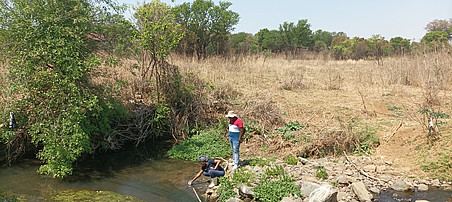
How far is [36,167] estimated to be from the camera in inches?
382

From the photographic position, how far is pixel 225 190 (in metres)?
7.83

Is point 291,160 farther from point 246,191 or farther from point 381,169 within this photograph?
point 381,169

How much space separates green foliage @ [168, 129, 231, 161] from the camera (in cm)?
1073

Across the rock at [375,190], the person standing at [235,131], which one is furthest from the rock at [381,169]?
the person standing at [235,131]

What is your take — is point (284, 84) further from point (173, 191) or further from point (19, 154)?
point (19, 154)

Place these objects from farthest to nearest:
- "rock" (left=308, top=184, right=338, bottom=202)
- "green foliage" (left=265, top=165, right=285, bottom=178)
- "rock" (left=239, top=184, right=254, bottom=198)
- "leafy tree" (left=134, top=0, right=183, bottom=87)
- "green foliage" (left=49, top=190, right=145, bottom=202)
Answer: "leafy tree" (left=134, top=0, right=183, bottom=87)
"green foliage" (left=265, top=165, right=285, bottom=178)
"green foliage" (left=49, top=190, right=145, bottom=202)
"rock" (left=239, top=184, right=254, bottom=198)
"rock" (left=308, top=184, right=338, bottom=202)

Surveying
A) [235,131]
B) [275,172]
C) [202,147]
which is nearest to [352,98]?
[202,147]

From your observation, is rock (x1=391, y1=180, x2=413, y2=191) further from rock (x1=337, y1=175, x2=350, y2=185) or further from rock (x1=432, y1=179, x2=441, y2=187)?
rock (x1=337, y1=175, x2=350, y2=185)

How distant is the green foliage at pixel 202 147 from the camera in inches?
422

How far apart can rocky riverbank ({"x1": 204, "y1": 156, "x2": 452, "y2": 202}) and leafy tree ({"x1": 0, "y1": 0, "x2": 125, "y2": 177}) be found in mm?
3776

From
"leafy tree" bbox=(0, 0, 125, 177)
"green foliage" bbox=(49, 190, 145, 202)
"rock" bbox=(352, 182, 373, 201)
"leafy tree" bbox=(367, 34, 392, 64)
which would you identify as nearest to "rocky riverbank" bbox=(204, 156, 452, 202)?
"rock" bbox=(352, 182, 373, 201)

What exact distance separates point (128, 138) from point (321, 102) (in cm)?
777

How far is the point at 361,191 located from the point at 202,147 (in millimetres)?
5287

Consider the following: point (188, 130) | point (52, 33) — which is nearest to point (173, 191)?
point (188, 130)
